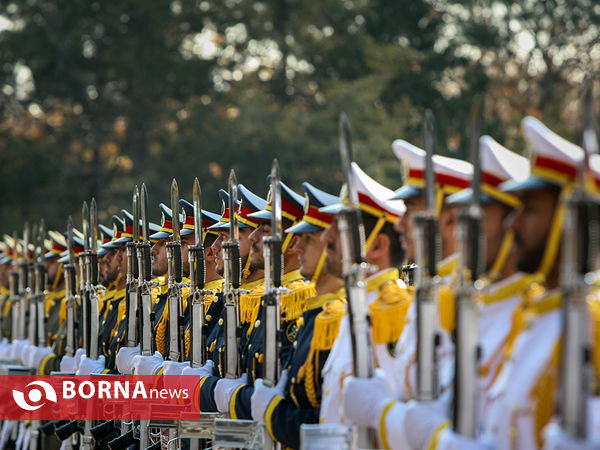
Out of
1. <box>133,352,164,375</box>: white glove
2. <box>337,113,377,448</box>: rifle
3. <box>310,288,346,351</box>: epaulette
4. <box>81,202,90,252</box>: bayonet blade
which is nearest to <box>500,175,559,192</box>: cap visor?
<box>337,113,377,448</box>: rifle

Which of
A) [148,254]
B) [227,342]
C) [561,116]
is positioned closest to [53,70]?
[561,116]

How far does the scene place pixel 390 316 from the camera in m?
5.13

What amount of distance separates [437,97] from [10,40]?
1258 centimetres

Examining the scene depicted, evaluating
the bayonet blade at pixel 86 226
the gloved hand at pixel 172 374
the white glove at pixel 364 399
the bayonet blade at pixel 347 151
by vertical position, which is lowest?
the white glove at pixel 364 399

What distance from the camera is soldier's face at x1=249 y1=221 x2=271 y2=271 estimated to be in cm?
704

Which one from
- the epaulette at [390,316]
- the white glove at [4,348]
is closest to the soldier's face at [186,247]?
the epaulette at [390,316]

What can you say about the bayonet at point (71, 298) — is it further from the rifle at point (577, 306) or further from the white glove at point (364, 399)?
the rifle at point (577, 306)

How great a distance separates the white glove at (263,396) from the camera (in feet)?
19.5

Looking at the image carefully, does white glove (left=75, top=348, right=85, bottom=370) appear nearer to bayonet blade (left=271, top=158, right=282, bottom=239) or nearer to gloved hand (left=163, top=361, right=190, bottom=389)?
gloved hand (left=163, top=361, right=190, bottom=389)

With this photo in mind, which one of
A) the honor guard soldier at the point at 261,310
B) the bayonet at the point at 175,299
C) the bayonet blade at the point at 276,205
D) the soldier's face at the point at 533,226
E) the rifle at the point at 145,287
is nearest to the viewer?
the soldier's face at the point at 533,226

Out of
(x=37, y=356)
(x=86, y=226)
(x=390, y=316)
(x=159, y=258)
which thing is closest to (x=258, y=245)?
(x=390, y=316)

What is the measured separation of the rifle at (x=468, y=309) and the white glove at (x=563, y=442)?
0.52 meters

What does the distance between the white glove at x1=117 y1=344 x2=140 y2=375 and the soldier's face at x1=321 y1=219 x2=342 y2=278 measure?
3.91m

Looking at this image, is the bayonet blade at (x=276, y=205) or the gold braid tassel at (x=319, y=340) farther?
the bayonet blade at (x=276, y=205)
